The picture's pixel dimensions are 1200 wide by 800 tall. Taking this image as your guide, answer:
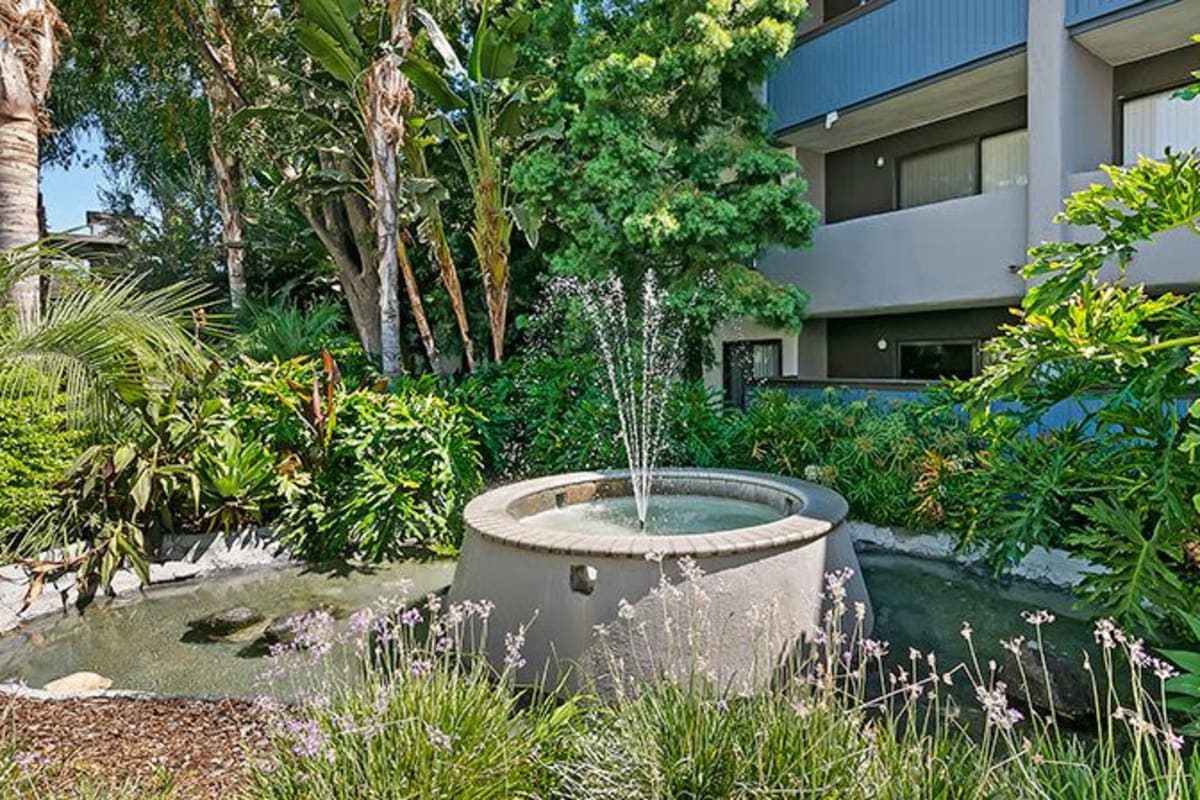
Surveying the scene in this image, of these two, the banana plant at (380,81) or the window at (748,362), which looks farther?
the window at (748,362)

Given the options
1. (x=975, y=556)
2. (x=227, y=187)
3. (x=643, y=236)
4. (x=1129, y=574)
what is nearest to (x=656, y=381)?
(x=643, y=236)

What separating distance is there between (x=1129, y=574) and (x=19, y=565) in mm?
8145

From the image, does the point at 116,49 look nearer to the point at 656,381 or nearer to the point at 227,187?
the point at 227,187

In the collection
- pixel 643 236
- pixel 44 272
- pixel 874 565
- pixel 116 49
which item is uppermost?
pixel 116 49

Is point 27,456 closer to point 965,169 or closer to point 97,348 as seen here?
point 97,348

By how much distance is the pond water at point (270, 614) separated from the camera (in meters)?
4.99

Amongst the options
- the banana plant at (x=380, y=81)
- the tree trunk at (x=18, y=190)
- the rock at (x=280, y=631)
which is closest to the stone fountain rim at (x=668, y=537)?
the rock at (x=280, y=631)

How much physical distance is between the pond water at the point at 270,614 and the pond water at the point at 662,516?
1262 mm

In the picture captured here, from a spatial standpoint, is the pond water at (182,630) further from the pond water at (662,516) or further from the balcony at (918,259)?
the balcony at (918,259)

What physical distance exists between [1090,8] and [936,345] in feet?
16.8

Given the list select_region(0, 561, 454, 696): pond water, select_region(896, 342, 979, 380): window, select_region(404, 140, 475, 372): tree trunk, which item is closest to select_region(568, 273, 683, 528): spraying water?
select_region(404, 140, 475, 372): tree trunk

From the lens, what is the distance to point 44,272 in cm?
538

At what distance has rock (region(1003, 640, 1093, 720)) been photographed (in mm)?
4070

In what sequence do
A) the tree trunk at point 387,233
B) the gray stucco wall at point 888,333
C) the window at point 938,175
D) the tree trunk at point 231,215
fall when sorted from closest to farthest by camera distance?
the tree trunk at point 387,233 < the gray stucco wall at point 888,333 < the window at point 938,175 < the tree trunk at point 231,215
